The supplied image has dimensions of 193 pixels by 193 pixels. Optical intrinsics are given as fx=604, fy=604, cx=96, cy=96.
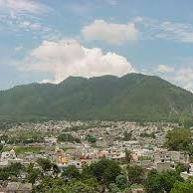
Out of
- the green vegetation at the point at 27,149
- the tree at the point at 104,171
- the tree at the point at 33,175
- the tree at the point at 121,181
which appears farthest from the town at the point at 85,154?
the tree at the point at 104,171

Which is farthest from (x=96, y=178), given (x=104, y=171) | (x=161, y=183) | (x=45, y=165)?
(x=45, y=165)

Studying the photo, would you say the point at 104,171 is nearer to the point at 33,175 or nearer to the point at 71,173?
the point at 71,173

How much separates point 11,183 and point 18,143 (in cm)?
5696

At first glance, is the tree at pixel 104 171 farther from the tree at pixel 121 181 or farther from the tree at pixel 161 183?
the tree at pixel 161 183

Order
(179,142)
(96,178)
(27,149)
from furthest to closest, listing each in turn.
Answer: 1. (27,149)
2. (179,142)
3. (96,178)

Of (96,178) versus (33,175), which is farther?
(33,175)

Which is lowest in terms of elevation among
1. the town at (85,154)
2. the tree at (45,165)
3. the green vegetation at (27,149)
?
the green vegetation at (27,149)

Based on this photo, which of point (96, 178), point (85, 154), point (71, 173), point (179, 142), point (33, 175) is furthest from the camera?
point (179, 142)

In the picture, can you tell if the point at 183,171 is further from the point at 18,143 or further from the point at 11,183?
the point at 18,143

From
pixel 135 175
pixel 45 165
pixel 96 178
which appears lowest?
pixel 45 165

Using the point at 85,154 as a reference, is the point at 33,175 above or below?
above

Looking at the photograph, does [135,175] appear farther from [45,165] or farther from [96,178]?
[45,165]

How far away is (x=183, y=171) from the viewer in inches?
2331

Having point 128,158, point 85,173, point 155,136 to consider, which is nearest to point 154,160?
point 128,158
